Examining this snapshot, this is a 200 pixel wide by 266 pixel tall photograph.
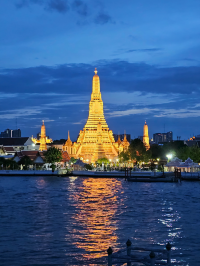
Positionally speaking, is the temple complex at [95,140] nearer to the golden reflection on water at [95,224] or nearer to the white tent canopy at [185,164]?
the white tent canopy at [185,164]

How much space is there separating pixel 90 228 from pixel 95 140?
279 ft

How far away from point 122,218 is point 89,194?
17812 mm

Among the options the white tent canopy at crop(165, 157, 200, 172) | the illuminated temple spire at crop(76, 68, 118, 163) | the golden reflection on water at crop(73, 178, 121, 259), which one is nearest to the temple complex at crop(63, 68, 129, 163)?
the illuminated temple spire at crop(76, 68, 118, 163)

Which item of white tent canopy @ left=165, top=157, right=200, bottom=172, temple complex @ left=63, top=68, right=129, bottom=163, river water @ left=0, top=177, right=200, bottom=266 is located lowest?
river water @ left=0, top=177, right=200, bottom=266

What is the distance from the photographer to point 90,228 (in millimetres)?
27578

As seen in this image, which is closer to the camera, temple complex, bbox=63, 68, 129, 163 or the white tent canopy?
the white tent canopy

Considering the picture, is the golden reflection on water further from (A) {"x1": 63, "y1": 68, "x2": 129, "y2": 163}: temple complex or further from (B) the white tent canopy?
(A) {"x1": 63, "y1": 68, "x2": 129, "y2": 163}: temple complex

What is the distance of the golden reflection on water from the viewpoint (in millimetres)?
22750

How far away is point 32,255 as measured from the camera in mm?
21078

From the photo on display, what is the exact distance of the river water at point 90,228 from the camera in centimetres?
2111

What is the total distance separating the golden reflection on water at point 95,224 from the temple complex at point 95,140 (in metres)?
62.9

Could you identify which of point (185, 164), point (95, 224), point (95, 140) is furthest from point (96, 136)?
point (95, 224)

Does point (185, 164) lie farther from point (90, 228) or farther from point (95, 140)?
point (90, 228)

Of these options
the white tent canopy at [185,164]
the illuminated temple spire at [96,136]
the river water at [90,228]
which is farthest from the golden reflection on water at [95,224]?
the illuminated temple spire at [96,136]
